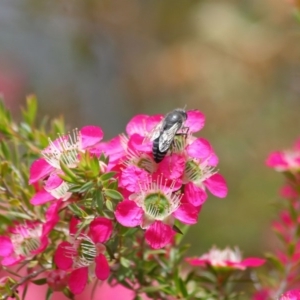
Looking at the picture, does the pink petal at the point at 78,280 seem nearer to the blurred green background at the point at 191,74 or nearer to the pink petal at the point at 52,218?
the pink petal at the point at 52,218

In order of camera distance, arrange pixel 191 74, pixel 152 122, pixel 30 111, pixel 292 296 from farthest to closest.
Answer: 1. pixel 191 74
2. pixel 30 111
3. pixel 152 122
4. pixel 292 296

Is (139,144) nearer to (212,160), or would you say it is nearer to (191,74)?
(212,160)

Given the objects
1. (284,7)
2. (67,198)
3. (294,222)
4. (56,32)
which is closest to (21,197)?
(67,198)

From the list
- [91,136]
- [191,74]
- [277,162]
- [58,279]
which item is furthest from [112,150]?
[191,74]

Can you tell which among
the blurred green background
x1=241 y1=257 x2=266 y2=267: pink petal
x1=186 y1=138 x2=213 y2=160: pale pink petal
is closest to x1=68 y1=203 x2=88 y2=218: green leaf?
x1=186 y1=138 x2=213 y2=160: pale pink petal

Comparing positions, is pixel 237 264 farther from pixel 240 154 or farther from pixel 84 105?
pixel 84 105

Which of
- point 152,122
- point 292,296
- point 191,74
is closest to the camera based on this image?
point 292,296

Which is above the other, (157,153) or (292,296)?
(157,153)

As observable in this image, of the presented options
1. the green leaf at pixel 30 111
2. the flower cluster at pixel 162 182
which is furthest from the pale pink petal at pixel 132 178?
the green leaf at pixel 30 111
